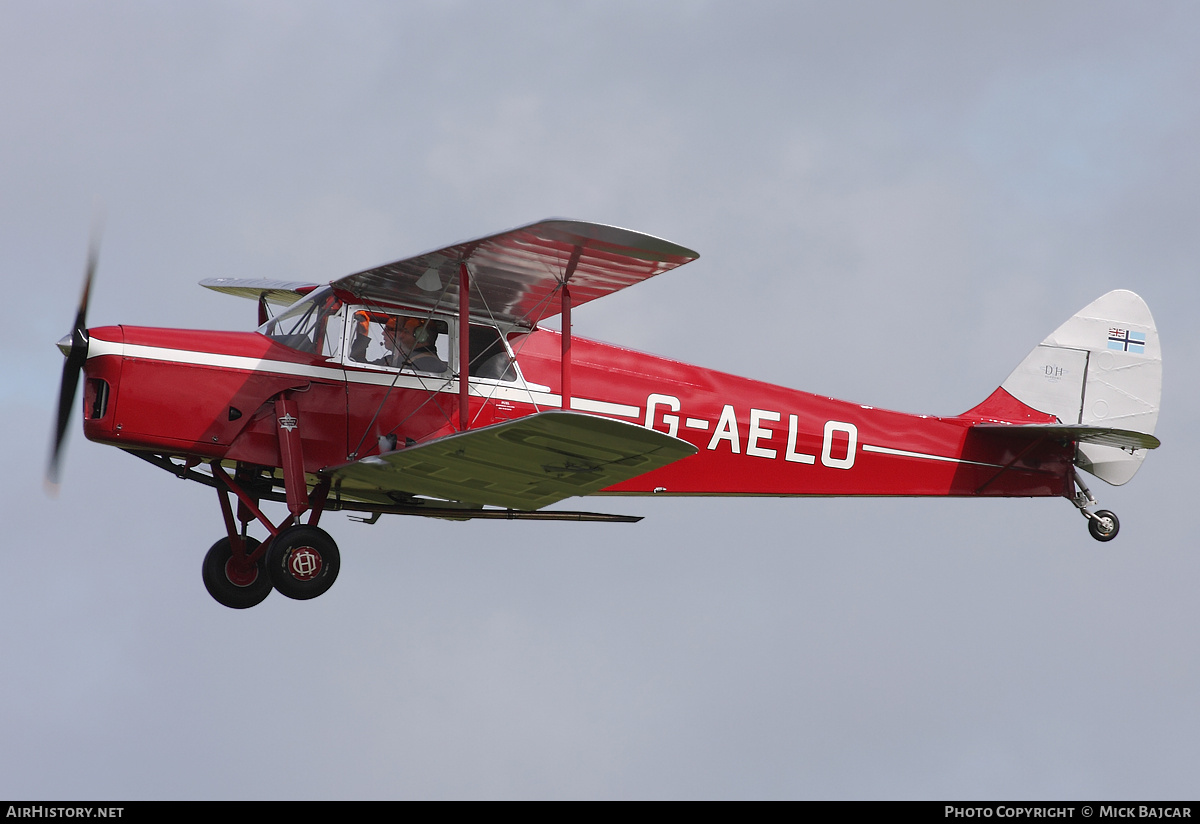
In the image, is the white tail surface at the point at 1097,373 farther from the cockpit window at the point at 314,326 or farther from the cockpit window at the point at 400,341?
the cockpit window at the point at 314,326

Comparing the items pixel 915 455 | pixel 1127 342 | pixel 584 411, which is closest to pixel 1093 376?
pixel 1127 342

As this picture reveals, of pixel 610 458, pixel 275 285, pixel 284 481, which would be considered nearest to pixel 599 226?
pixel 610 458

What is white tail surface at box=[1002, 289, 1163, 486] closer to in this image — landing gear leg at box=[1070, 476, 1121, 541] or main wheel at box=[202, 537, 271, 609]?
landing gear leg at box=[1070, 476, 1121, 541]

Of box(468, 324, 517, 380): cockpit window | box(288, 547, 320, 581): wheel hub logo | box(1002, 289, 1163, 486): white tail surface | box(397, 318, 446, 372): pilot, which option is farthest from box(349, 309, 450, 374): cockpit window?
box(1002, 289, 1163, 486): white tail surface

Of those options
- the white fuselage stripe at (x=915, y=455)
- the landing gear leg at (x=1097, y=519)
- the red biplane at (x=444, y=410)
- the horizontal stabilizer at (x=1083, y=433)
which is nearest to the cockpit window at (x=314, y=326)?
A: the red biplane at (x=444, y=410)

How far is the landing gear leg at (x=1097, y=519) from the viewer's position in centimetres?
1527

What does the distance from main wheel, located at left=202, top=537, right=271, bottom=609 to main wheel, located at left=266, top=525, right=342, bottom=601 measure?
41.3 inches

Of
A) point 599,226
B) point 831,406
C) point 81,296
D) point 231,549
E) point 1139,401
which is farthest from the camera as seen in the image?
point 1139,401

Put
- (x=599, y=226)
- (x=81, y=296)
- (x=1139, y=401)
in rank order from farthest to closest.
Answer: (x=1139, y=401), (x=81, y=296), (x=599, y=226)

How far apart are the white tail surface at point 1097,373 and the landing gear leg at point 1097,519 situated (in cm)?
99

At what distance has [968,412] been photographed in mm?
15750

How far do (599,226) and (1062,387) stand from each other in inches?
284

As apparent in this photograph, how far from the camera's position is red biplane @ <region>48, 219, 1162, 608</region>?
11867 millimetres
